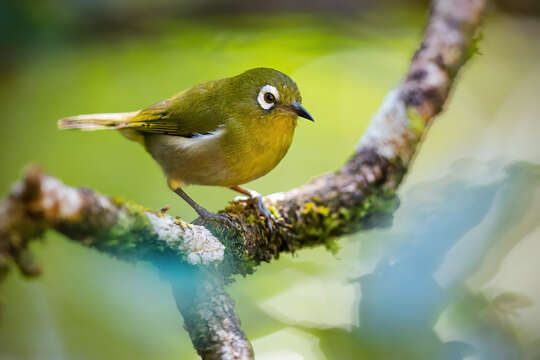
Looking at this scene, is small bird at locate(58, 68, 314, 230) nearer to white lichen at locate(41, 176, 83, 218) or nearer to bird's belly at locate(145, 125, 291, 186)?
bird's belly at locate(145, 125, 291, 186)

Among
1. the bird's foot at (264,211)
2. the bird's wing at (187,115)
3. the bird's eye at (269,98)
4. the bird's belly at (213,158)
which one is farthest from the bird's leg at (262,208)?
the bird's eye at (269,98)

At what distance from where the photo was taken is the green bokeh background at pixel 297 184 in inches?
56.5

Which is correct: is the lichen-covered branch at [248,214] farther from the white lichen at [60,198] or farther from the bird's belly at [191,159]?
the bird's belly at [191,159]

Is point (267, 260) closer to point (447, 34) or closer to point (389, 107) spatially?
point (389, 107)

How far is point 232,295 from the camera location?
5.31 feet

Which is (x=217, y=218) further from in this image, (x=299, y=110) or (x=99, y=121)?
(x=99, y=121)

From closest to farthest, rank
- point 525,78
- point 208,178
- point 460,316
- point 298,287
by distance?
1. point 460,316
2. point 298,287
3. point 208,178
4. point 525,78

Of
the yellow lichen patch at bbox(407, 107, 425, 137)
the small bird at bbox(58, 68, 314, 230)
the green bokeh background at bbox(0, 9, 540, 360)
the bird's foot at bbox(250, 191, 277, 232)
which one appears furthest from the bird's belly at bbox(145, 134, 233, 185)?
the yellow lichen patch at bbox(407, 107, 425, 137)

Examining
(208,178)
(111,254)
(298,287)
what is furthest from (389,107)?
(111,254)

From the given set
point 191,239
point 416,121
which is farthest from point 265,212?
point 416,121

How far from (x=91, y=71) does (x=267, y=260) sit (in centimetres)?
153

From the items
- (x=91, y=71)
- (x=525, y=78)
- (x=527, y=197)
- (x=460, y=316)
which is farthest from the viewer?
(x=525, y=78)

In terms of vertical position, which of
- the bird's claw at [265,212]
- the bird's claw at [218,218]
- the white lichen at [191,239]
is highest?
the bird's claw at [265,212]

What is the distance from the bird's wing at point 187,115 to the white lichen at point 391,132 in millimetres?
955
